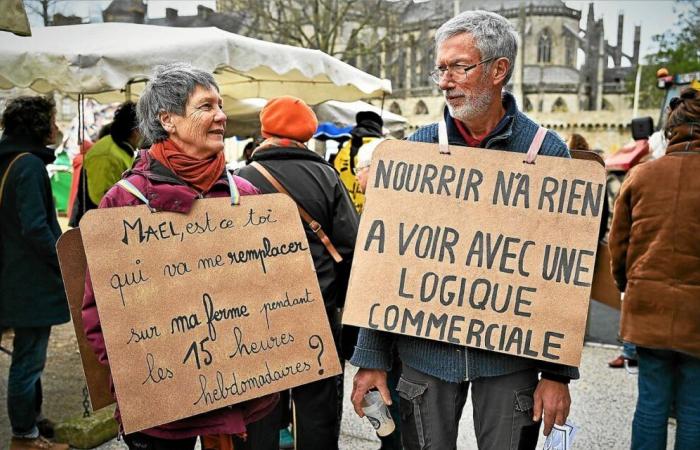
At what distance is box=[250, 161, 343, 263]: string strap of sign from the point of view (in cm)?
319

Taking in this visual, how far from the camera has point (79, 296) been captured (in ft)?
6.68

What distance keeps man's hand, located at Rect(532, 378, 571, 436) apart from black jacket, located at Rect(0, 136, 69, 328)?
2991 millimetres

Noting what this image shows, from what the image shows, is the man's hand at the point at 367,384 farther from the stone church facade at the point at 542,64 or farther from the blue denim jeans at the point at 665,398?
the stone church facade at the point at 542,64

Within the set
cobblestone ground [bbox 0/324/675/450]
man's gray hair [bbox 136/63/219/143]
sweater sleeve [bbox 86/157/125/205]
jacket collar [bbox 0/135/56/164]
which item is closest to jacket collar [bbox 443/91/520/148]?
man's gray hair [bbox 136/63/219/143]

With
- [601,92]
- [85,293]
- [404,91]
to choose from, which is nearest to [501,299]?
[85,293]

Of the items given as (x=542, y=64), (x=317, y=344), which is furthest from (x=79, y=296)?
(x=542, y=64)

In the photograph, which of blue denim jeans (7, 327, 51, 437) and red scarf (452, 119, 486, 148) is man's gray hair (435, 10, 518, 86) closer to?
red scarf (452, 119, 486, 148)

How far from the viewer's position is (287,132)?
3.33 metres

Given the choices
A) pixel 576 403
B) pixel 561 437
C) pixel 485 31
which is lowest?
pixel 576 403

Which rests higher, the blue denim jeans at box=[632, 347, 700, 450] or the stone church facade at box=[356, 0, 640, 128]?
the stone church facade at box=[356, 0, 640, 128]

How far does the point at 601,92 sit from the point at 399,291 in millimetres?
82538

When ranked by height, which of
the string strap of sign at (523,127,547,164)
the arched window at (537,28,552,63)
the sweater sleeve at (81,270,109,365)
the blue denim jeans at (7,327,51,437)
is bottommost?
the blue denim jeans at (7,327,51,437)

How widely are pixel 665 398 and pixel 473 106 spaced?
2.07 meters

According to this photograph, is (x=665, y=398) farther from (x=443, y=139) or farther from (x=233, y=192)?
(x=233, y=192)
